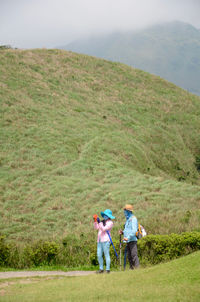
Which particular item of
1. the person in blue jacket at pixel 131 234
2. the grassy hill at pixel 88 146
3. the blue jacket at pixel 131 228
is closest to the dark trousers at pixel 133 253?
the person in blue jacket at pixel 131 234

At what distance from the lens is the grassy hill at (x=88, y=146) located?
1970cm

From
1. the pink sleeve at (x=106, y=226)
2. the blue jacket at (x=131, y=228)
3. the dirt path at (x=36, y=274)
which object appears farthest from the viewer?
the dirt path at (x=36, y=274)

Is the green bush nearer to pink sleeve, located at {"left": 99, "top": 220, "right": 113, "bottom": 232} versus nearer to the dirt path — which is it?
the dirt path

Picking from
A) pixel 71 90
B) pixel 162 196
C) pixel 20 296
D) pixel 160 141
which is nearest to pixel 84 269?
pixel 20 296

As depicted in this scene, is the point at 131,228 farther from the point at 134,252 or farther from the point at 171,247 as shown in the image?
the point at 171,247

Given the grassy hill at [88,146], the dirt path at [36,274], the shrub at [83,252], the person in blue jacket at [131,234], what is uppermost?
the grassy hill at [88,146]

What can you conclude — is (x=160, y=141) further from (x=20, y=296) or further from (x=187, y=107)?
(x=20, y=296)

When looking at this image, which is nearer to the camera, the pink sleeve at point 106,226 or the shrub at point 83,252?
the pink sleeve at point 106,226

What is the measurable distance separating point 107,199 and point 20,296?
47.7ft

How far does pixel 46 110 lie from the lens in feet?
121

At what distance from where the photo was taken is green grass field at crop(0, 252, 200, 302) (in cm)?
584

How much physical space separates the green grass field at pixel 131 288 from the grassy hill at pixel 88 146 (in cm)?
721

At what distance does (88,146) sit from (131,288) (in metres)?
24.3

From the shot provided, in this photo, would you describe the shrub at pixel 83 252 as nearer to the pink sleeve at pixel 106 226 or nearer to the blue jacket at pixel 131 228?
the blue jacket at pixel 131 228
